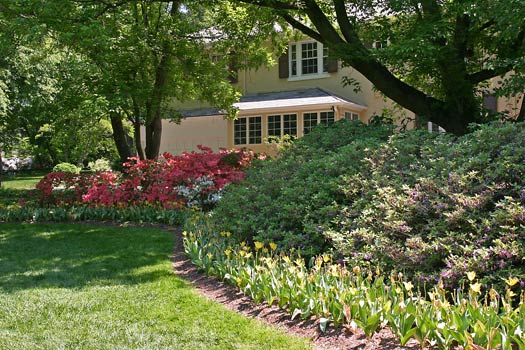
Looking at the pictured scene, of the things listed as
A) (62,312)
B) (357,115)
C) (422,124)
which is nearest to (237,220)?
(62,312)

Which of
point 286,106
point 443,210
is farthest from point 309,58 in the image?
point 443,210

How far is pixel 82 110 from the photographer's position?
40.7 ft

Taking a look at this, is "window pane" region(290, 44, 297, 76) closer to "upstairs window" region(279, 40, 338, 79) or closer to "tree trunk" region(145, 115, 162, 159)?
"upstairs window" region(279, 40, 338, 79)

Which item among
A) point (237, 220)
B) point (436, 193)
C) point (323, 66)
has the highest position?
point (323, 66)

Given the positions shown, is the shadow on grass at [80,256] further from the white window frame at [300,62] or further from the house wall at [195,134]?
the white window frame at [300,62]

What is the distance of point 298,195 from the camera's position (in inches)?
240

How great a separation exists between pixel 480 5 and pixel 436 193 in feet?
11.9

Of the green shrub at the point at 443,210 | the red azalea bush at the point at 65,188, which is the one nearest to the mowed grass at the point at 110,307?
the green shrub at the point at 443,210

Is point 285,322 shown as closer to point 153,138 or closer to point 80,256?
point 80,256

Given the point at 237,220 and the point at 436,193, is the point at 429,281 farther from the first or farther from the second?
the point at 237,220

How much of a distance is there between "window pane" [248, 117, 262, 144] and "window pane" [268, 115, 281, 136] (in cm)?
54

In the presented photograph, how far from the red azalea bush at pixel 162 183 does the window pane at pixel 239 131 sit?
386 inches

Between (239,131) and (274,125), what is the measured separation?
6.01ft

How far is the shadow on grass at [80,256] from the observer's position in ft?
18.9
